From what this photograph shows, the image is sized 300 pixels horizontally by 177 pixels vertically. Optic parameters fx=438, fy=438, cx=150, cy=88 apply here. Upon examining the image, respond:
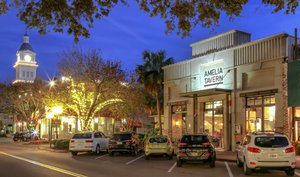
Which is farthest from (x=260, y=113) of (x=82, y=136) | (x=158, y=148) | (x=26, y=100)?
(x=26, y=100)

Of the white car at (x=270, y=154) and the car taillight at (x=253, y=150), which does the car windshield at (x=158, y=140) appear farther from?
the car taillight at (x=253, y=150)

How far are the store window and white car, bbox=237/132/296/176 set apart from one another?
10.1 meters

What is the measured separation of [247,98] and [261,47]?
11.6ft

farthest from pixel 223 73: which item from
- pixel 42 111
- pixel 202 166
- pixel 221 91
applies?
pixel 42 111

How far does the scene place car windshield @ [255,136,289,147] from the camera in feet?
54.7

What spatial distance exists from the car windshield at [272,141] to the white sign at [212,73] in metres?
14.2

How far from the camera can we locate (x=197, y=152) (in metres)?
19.9

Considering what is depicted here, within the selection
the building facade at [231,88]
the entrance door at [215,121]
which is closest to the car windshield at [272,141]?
the building facade at [231,88]

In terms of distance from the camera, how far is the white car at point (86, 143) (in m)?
28.9

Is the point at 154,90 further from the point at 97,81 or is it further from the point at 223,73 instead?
the point at 223,73

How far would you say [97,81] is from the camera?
35.7m

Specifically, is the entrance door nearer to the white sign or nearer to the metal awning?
the metal awning

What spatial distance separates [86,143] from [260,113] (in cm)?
1144

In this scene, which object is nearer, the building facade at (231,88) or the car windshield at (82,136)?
the building facade at (231,88)
